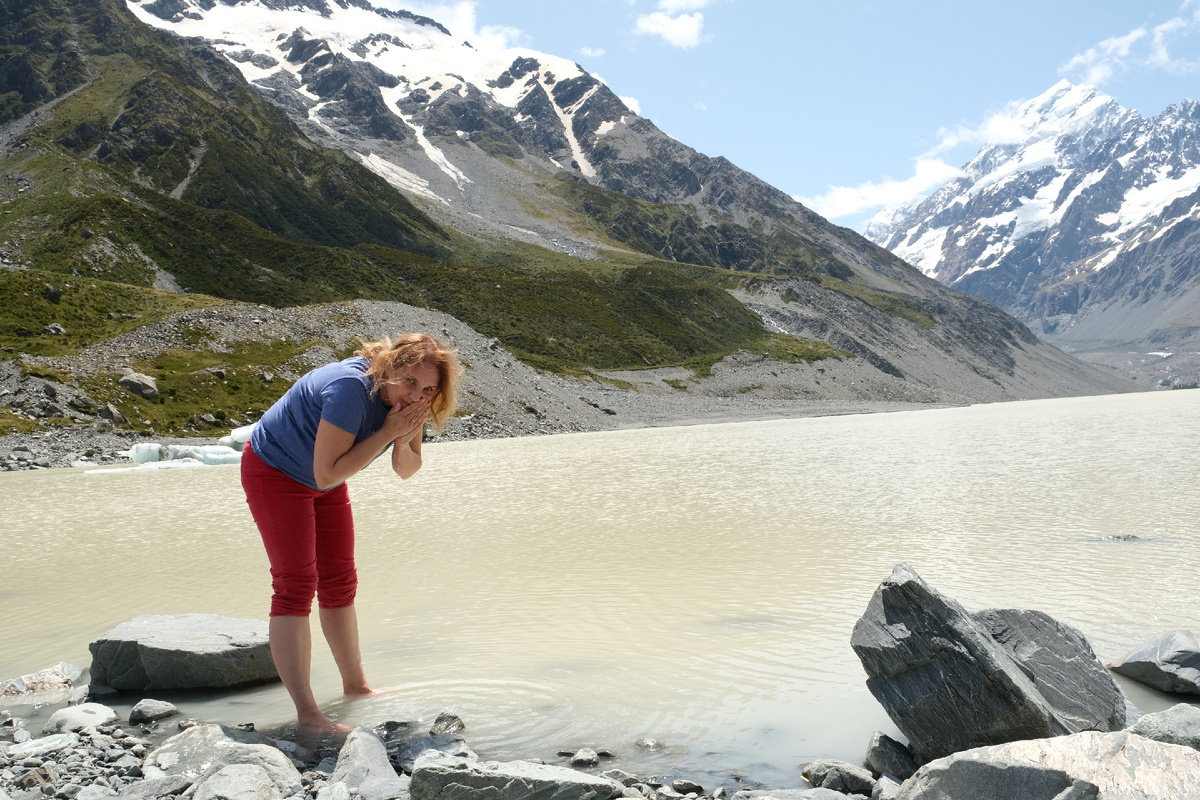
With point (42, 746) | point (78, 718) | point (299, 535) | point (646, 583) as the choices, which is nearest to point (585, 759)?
point (299, 535)

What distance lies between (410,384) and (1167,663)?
20.7 feet

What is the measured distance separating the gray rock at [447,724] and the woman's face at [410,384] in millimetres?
2446

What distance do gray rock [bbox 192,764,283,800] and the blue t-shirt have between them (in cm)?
183

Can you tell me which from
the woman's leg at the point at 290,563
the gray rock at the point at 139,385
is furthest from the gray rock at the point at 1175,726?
the gray rock at the point at 139,385

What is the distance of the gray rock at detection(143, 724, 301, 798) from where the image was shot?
4875 millimetres

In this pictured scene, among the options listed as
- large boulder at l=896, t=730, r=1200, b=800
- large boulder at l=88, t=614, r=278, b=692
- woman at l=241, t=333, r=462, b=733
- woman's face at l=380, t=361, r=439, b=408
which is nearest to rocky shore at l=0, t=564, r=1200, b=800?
large boulder at l=896, t=730, r=1200, b=800

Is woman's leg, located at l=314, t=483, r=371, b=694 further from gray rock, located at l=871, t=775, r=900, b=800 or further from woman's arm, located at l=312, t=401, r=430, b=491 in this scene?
gray rock, located at l=871, t=775, r=900, b=800

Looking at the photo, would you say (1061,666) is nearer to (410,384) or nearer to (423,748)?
(423,748)

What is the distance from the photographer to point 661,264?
183875 mm

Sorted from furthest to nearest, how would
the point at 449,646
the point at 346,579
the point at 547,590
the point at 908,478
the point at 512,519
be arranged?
the point at 908,478 → the point at 512,519 → the point at 547,590 → the point at 449,646 → the point at 346,579

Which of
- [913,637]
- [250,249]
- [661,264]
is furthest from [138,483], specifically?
[661,264]

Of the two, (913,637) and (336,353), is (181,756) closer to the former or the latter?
(913,637)

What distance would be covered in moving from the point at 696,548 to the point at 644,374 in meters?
87.7

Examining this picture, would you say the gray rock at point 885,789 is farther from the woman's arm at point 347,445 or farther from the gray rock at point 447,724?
the woman's arm at point 347,445
